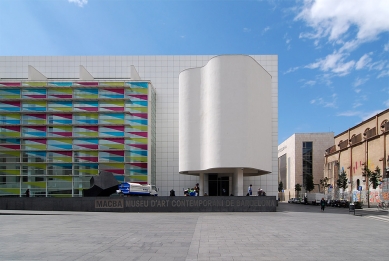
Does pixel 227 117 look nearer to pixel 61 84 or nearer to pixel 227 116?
pixel 227 116

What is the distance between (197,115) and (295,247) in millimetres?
26419

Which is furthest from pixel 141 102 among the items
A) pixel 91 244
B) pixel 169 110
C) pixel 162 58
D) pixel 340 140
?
pixel 340 140

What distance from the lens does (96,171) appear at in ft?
133

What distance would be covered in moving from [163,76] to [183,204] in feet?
71.5

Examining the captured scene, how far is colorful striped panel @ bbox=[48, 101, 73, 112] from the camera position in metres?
40.9

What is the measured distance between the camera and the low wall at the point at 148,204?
2945 cm

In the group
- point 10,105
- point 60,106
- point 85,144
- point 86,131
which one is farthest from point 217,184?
point 10,105

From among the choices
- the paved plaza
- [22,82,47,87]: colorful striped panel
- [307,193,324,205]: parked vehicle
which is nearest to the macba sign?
the paved plaza

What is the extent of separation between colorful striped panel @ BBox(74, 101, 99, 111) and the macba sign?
47.7ft

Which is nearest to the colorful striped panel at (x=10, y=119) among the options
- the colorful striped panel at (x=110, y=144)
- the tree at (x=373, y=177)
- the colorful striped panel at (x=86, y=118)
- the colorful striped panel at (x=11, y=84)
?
the colorful striped panel at (x=11, y=84)

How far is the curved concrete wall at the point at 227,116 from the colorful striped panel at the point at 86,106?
33.7 ft

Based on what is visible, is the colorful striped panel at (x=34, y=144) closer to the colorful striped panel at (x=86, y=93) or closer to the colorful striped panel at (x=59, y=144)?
the colorful striped panel at (x=59, y=144)

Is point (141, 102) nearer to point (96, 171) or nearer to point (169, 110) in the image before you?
point (169, 110)

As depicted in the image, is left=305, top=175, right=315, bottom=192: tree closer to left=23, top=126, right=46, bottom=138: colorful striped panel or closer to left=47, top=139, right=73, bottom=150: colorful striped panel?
left=47, top=139, right=73, bottom=150: colorful striped panel
